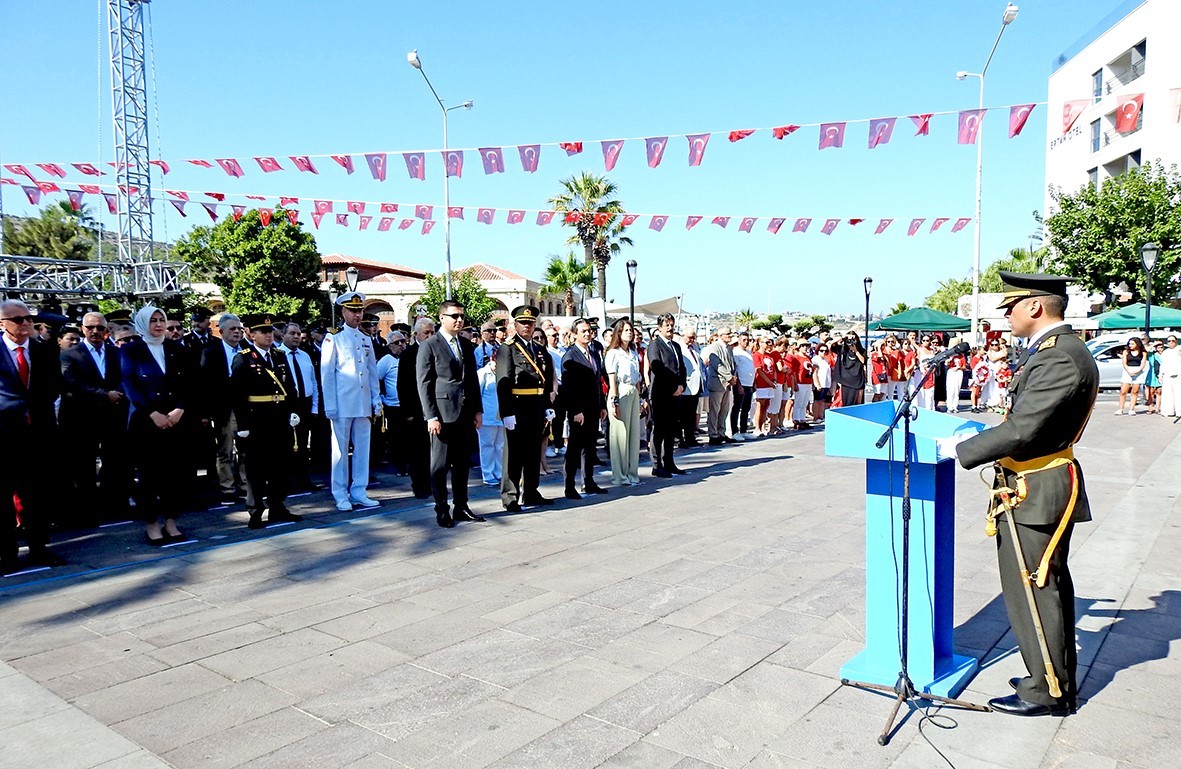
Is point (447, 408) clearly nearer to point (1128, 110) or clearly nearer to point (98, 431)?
point (98, 431)

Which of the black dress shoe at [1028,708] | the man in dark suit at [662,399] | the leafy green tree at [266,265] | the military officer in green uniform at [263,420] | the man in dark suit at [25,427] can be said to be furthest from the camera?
the leafy green tree at [266,265]

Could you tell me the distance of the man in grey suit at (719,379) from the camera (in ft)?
43.9

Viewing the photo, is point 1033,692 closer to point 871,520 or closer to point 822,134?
point 871,520

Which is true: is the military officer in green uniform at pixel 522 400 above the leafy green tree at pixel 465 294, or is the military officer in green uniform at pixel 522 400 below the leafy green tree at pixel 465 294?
below

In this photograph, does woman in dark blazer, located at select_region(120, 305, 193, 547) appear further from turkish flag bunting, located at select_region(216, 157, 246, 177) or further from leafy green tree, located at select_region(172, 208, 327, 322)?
leafy green tree, located at select_region(172, 208, 327, 322)

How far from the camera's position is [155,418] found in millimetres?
6266

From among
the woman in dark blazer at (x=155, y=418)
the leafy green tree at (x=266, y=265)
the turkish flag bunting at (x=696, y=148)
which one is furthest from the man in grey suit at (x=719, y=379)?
the leafy green tree at (x=266, y=265)

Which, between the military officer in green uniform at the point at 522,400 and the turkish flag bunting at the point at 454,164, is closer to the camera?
the military officer in green uniform at the point at 522,400

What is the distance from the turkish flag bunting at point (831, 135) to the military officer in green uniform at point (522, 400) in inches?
289

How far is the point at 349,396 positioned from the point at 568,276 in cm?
4172

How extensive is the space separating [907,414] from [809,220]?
16951 mm

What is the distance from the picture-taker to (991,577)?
5.52 meters

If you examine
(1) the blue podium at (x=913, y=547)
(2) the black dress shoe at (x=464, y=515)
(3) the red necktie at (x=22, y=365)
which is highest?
(3) the red necktie at (x=22, y=365)

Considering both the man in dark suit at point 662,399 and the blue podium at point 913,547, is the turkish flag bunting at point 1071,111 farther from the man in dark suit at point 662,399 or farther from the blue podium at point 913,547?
the blue podium at point 913,547
